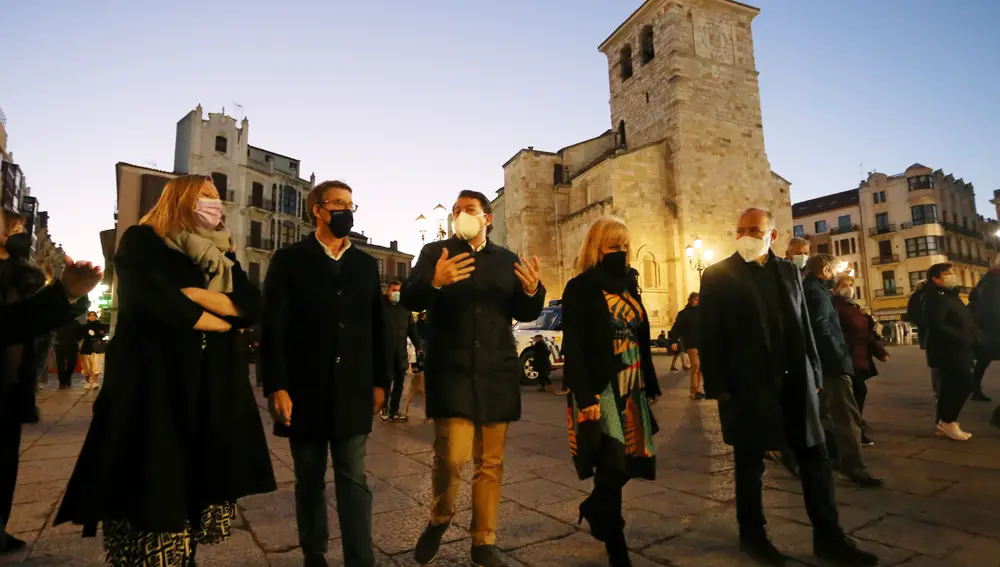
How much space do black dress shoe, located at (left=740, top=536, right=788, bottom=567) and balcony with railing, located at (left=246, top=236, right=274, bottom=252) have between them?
40.4m

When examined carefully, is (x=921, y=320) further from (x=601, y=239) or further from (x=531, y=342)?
(x=531, y=342)

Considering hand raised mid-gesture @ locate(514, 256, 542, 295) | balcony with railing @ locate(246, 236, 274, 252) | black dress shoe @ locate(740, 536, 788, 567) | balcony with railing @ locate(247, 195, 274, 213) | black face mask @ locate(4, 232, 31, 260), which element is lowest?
black dress shoe @ locate(740, 536, 788, 567)

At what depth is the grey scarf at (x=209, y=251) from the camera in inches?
81.0

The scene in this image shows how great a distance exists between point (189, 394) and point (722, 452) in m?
4.66

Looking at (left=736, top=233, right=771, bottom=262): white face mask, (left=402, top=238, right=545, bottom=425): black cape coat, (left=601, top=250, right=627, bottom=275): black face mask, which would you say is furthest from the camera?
(left=736, top=233, right=771, bottom=262): white face mask

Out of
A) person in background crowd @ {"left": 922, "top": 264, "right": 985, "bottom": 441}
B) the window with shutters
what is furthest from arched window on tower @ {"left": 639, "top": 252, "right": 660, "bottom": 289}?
the window with shutters

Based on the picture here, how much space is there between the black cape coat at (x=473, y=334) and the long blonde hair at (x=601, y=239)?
0.30m

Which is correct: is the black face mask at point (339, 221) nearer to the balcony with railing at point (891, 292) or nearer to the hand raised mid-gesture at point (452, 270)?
the hand raised mid-gesture at point (452, 270)

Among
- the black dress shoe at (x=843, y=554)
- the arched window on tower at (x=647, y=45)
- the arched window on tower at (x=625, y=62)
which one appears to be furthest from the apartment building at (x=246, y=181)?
the black dress shoe at (x=843, y=554)

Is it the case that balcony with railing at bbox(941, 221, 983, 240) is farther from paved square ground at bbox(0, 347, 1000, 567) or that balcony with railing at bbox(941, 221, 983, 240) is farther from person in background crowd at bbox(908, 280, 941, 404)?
paved square ground at bbox(0, 347, 1000, 567)

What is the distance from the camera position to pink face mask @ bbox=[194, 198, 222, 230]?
2117mm

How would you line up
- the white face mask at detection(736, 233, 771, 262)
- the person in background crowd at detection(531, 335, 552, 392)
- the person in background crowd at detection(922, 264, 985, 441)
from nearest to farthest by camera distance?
the white face mask at detection(736, 233, 771, 262) → the person in background crowd at detection(922, 264, 985, 441) → the person in background crowd at detection(531, 335, 552, 392)

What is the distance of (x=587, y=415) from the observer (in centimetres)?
265

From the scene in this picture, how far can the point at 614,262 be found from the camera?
287 cm
